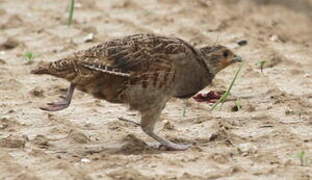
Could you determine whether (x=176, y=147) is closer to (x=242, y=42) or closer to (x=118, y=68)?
(x=118, y=68)

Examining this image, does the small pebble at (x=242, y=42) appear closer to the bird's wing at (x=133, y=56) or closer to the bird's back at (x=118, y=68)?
the bird's wing at (x=133, y=56)

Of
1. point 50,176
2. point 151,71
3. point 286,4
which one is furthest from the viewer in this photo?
point 286,4

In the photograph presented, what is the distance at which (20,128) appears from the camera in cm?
737

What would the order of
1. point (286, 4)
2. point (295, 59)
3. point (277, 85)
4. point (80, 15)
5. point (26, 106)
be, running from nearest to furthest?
point (26, 106), point (277, 85), point (295, 59), point (80, 15), point (286, 4)

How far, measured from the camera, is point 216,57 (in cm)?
741

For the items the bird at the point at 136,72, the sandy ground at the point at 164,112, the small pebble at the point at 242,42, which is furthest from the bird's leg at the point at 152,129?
the small pebble at the point at 242,42

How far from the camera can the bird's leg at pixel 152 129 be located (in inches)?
271

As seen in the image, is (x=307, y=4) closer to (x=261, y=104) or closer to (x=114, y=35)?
(x=114, y=35)

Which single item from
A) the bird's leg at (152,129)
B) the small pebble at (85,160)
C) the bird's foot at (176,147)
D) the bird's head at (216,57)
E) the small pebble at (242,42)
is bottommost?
the small pebble at (85,160)

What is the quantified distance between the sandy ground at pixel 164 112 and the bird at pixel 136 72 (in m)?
0.33

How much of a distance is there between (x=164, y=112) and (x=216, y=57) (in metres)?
0.80

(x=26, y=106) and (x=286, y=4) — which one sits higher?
(x=286, y=4)

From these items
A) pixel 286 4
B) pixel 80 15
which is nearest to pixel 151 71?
pixel 80 15

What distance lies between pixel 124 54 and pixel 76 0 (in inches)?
236
